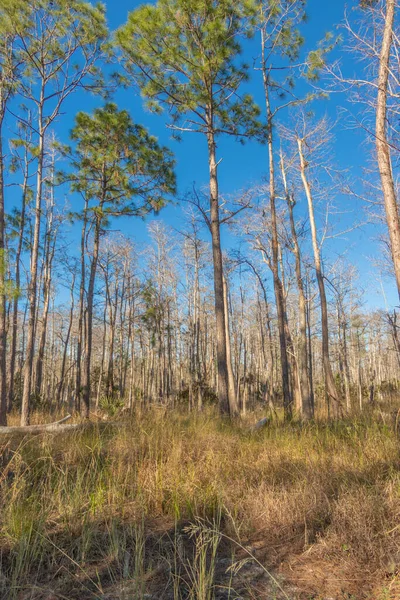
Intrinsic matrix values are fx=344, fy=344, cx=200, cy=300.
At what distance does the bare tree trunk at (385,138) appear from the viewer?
5.63 meters

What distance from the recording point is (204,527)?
2.00 metres

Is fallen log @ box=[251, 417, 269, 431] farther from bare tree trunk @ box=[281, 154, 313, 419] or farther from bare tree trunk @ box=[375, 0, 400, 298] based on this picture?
bare tree trunk @ box=[375, 0, 400, 298]

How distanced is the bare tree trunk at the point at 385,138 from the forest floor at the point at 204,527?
11.4 feet

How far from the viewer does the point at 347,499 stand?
106 inches

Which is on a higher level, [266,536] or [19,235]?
[19,235]

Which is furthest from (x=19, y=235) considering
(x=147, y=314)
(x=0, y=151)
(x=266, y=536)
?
(x=266, y=536)

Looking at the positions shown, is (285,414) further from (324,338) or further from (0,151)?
(0,151)

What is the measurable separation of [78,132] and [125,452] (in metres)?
9.64

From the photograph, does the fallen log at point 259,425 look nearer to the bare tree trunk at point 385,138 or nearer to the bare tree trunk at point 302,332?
the bare tree trunk at point 302,332

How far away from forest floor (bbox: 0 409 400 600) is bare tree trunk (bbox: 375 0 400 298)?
136 inches

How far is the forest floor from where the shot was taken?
6.50 feet

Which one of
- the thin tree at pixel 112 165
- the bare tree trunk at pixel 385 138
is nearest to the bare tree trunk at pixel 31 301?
the thin tree at pixel 112 165

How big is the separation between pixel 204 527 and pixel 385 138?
6.46 metres

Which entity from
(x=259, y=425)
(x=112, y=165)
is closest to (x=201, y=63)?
(x=112, y=165)
